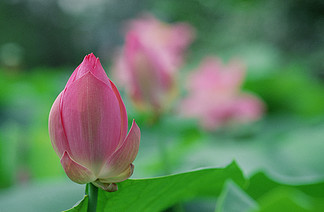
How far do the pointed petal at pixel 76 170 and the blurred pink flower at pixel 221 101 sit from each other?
0.92 metres

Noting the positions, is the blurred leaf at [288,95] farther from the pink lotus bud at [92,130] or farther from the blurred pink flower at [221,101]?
the pink lotus bud at [92,130]

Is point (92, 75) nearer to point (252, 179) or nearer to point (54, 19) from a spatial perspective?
point (252, 179)

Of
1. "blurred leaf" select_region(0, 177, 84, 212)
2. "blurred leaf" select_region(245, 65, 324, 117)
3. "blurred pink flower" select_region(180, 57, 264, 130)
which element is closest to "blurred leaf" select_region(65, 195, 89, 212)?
"blurred leaf" select_region(0, 177, 84, 212)

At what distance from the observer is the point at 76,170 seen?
296 mm

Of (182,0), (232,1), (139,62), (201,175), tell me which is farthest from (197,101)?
(182,0)

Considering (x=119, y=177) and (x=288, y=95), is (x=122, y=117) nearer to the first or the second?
(x=119, y=177)

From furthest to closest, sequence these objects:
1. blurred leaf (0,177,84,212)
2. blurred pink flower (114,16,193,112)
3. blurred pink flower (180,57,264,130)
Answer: blurred pink flower (180,57,264,130), blurred pink flower (114,16,193,112), blurred leaf (0,177,84,212)

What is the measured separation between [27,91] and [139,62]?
134cm

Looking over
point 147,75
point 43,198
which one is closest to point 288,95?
point 147,75

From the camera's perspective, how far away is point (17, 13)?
7.66 meters

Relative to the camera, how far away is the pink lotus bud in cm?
29

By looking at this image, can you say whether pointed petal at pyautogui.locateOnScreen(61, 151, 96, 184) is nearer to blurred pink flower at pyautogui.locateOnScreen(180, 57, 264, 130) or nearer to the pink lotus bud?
the pink lotus bud

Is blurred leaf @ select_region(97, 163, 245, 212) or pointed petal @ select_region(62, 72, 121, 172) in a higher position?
pointed petal @ select_region(62, 72, 121, 172)

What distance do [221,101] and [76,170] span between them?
3.09ft
